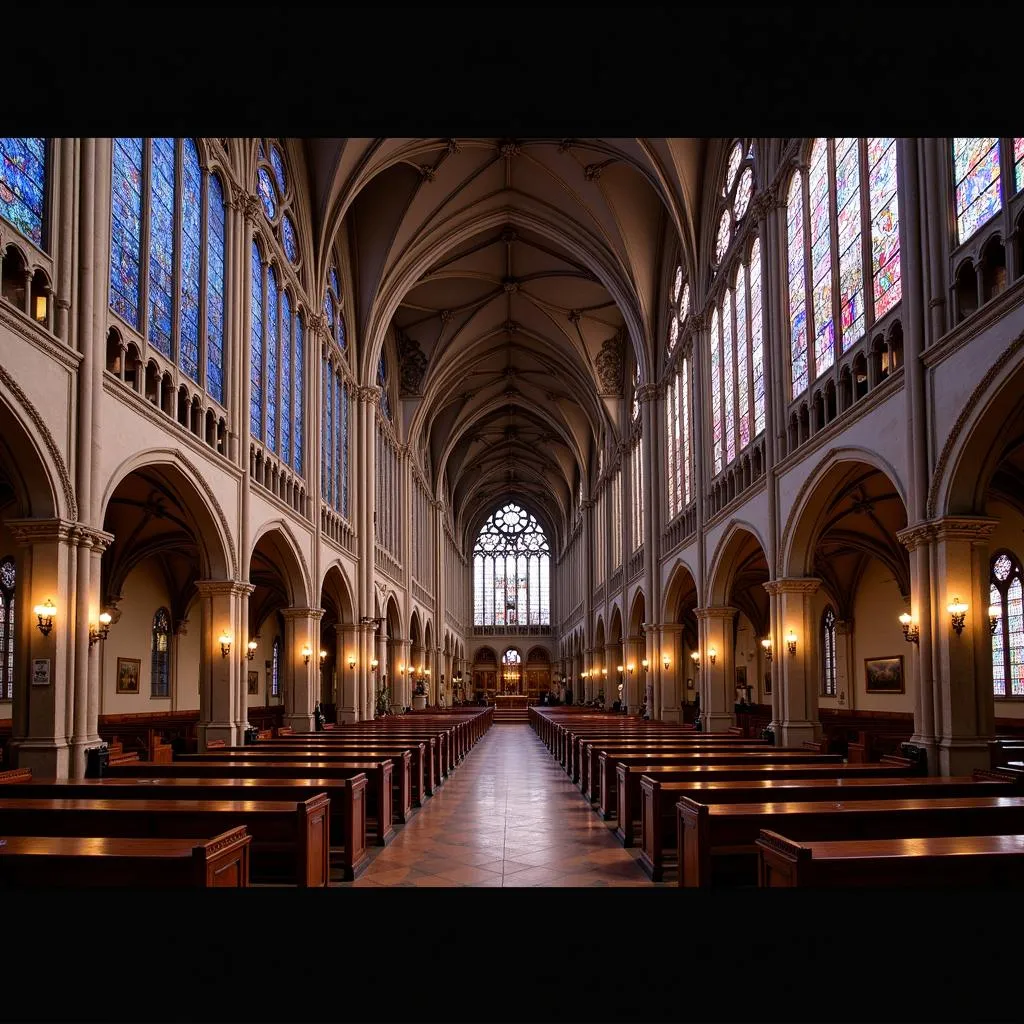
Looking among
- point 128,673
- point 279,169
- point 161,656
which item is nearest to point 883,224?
point 279,169

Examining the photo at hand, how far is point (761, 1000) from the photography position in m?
5.02

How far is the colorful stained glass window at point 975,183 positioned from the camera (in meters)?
11.5

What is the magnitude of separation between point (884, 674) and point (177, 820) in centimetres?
2368

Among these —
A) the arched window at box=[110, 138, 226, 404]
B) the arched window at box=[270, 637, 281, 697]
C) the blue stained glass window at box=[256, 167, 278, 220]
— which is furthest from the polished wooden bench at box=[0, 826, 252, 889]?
the arched window at box=[270, 637, 281, 697]

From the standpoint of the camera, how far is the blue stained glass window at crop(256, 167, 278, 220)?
874 inches

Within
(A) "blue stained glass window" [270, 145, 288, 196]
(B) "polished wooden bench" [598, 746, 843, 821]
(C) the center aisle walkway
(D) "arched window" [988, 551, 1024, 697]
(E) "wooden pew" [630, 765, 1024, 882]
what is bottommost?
(C) the center aisle walkway

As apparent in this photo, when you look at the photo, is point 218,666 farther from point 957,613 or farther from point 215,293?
point 957,613

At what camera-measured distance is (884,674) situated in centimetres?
2730

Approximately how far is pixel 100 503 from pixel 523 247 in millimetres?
25682

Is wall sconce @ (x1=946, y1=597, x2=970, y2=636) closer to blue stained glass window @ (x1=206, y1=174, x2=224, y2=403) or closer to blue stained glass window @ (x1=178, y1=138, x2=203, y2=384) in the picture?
blue stained glass window @ (x1=178, y1=138, x2=203, y2=384)

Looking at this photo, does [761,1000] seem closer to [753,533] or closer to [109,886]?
[109,886]

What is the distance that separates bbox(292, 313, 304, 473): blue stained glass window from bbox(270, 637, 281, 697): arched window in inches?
652

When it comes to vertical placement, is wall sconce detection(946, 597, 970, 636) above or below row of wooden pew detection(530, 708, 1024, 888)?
above
